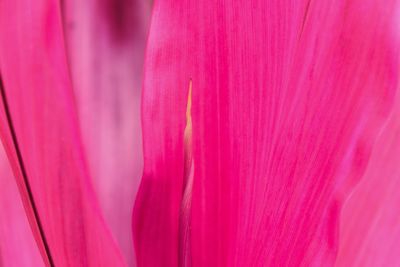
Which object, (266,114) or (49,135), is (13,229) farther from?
(266,114)

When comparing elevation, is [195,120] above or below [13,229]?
above

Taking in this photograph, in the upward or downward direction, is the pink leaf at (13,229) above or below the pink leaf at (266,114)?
below

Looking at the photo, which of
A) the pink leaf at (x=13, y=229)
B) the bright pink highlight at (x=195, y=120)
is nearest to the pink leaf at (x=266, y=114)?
the bright pink highlight at (x=195, y=120)

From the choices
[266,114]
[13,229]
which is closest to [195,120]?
[266,114]

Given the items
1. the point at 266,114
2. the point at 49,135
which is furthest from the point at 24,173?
the point at 266,114

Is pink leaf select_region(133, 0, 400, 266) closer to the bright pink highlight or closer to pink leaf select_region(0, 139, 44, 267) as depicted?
the bright pink highlight

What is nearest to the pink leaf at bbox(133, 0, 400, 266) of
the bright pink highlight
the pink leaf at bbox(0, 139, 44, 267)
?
A: the bright pink highlight

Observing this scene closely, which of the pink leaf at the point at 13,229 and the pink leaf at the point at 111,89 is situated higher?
the pink leaf at the point at 111,89

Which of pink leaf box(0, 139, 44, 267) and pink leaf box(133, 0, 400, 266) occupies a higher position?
→ pink leaf box(133, 0, 400, 266)

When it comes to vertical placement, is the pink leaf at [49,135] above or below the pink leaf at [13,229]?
above

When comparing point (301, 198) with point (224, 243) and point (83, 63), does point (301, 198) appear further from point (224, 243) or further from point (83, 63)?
point (83, 63)

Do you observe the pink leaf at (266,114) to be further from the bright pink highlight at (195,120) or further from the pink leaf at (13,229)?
the pink leaf at (13,229)

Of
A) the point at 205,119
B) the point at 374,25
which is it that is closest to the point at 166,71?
the point at 205,119
